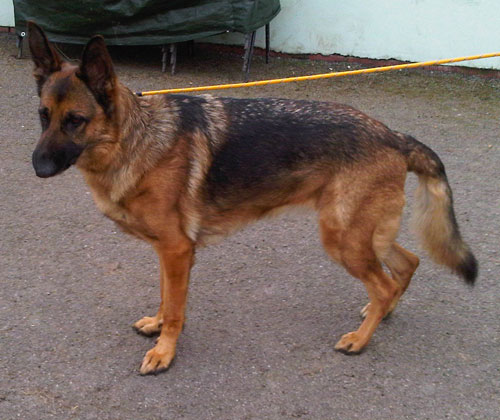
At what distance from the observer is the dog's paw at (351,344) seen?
338 centimetres

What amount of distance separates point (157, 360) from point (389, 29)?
24.5 feet

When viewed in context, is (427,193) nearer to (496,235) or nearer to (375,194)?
(375,194)

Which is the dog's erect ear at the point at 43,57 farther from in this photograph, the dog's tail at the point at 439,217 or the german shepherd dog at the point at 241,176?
the dog's tail at the point at 439,217

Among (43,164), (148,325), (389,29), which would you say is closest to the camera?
(43,164)

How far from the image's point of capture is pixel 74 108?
2.78 m

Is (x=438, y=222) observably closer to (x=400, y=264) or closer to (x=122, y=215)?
(x=400, y=264)

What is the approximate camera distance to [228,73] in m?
8.84

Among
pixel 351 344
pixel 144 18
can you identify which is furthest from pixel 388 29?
pixel 351 344

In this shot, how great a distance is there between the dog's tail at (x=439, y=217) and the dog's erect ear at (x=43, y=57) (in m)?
1.97

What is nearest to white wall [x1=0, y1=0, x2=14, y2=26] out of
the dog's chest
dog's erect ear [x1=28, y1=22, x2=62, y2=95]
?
dog's erect ear [x1=28, y1=22, x2=62, y2=95]

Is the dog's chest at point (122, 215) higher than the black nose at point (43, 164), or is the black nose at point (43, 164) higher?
the black nose at point (43, 164)

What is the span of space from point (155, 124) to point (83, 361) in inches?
55.2

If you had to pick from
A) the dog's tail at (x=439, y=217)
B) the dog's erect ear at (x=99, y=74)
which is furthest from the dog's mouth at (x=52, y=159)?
the dog's tail at (x=439, y=217)

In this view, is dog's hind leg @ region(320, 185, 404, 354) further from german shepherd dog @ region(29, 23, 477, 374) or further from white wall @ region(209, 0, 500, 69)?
white wall @ region(209, 0, 500, 69)
